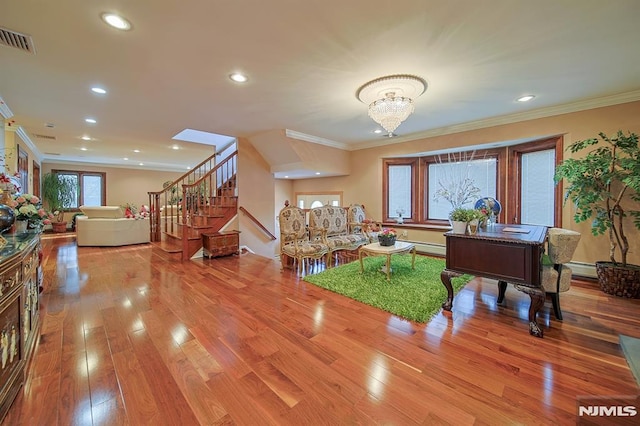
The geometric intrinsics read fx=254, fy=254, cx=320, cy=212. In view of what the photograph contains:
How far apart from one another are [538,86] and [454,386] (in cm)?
361

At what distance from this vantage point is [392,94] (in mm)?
3064

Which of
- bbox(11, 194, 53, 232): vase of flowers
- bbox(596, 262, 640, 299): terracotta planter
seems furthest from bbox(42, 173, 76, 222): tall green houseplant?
bbox(596, 262, 640, 299): terracotta planter

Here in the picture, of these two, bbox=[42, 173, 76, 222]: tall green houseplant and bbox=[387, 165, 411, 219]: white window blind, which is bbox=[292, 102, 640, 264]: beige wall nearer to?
bbox=[387, 165, 411, 219]: white window blind

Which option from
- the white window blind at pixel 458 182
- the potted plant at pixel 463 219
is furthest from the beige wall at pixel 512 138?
the potted plant at pixel 463 219

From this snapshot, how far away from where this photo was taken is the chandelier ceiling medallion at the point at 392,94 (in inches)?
115

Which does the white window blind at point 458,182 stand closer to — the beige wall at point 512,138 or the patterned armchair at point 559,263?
the beige wall at point 512,138

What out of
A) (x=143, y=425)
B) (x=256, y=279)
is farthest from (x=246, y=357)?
(x=256, y=279)

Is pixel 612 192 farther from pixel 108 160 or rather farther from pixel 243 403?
pixel 108 160

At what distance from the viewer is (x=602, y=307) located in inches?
112

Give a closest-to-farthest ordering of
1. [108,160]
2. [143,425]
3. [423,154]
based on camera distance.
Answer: [143,425] → [423,154] → [108,160]

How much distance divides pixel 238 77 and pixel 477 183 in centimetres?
490

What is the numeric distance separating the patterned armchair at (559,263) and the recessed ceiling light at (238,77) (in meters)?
3.66

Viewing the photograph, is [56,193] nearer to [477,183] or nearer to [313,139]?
[313,139]

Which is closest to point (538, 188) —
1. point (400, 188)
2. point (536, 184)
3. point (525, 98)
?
point (536, 184)
